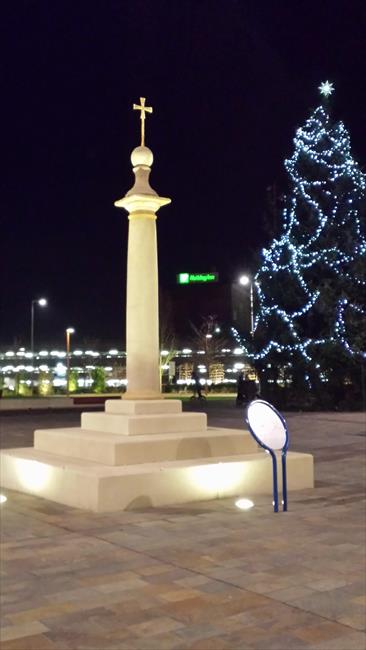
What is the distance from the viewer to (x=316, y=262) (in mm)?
29562

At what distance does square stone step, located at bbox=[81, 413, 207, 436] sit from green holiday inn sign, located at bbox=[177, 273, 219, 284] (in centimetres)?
7772

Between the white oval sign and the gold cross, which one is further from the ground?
the gold cross

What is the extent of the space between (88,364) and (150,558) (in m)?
60.1

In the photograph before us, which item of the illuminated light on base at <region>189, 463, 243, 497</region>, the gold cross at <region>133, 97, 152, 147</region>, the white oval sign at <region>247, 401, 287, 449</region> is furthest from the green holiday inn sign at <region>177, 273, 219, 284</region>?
the white oval sign at <region>247, 401, 287, 449</region>

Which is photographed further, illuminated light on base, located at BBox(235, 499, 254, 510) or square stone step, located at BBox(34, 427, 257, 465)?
square stone step, located at BBox(34, 427, 257, 465)

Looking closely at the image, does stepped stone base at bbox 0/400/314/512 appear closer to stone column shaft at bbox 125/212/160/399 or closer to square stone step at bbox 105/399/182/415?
square stone step at bbox 105/399/182/415

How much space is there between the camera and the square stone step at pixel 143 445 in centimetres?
1012

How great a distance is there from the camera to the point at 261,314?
30375 millimetres

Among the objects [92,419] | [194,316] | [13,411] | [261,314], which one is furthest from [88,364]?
[92,419]

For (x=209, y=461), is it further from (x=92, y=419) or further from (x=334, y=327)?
(x=334, y=327)

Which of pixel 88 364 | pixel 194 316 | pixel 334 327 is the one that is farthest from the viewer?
pixel 194 316

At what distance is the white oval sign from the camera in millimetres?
8875

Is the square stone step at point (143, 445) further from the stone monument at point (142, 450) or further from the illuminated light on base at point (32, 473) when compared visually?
the illuminated light on base at point (32, 473)

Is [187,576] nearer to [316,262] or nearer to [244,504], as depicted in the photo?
[244,504]
